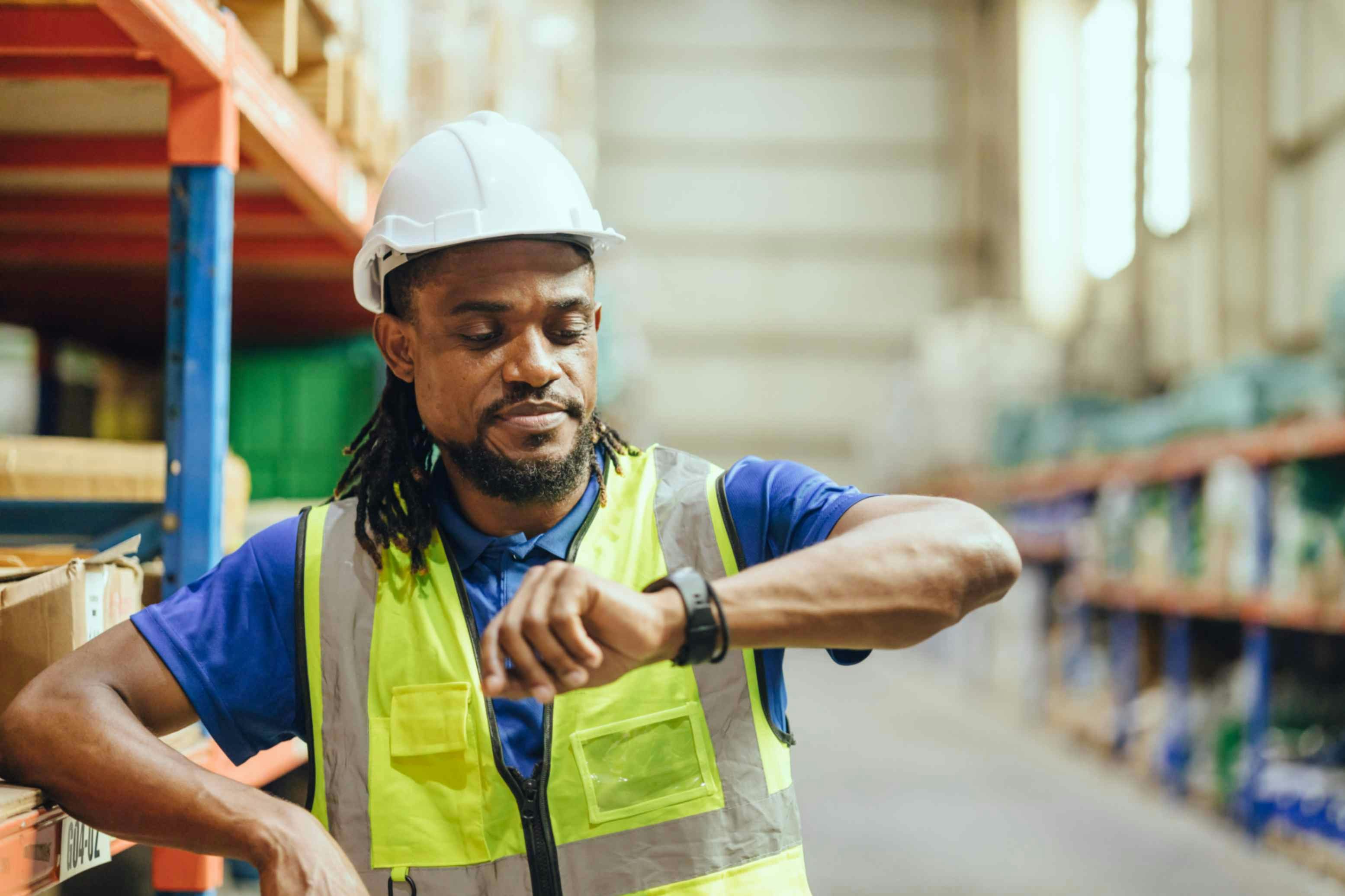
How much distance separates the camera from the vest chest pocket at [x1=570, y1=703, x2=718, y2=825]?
162 cm

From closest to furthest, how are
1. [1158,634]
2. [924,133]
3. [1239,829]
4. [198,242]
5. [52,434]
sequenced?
1. [198,242]
2. [52,434]
3. [1239,829]
4. [1158,634]
5. [924,133]

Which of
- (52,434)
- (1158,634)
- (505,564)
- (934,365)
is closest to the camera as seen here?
(505,564)

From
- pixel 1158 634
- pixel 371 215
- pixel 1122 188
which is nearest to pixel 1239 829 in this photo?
pixel 1158 634

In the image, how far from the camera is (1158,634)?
720 centimetres

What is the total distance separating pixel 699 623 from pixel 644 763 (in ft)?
1.30

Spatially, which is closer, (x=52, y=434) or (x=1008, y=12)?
(x=52, y=434)

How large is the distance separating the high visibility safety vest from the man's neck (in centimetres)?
12

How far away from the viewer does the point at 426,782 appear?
5.40ft

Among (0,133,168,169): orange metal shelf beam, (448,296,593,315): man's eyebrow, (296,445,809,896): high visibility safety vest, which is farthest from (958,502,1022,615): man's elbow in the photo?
(0,133,168,169): orange metal shelf beam

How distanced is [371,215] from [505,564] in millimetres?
1812

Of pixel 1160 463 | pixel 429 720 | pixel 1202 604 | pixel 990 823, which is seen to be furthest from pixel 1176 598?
pixel 429 720

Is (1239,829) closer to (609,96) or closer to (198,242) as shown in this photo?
(198,242)

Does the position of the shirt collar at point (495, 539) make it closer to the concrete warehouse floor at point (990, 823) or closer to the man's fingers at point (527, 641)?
the man's fingers at point (527, 641)

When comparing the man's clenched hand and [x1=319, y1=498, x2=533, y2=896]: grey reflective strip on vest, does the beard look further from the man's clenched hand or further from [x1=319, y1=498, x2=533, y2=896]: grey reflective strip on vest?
the man's clenched hand
